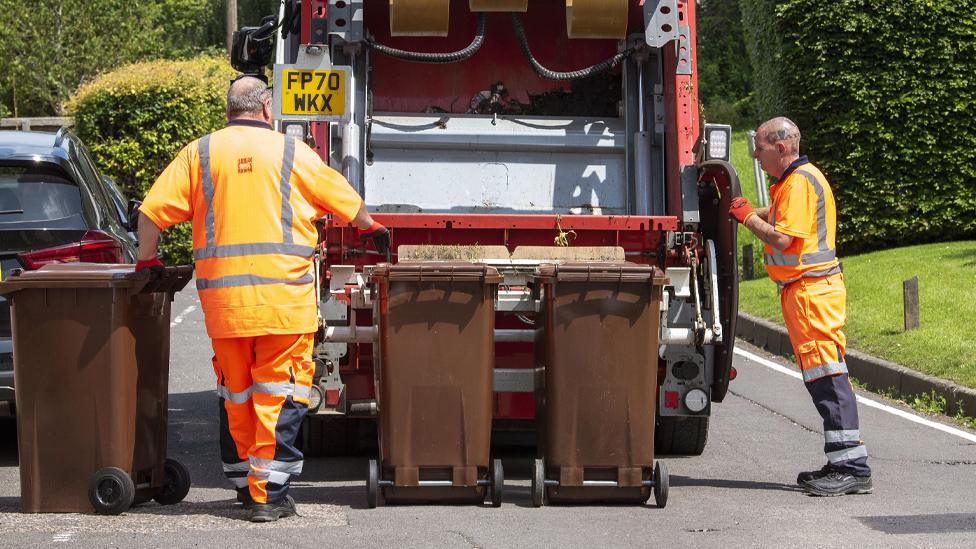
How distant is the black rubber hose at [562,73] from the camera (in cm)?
804

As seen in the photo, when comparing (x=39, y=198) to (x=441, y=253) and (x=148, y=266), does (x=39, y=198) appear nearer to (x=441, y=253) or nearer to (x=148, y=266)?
(x=148, y=266)

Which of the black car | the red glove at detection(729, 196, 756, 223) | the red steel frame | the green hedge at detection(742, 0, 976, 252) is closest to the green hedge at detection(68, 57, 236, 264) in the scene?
the green hedge at detection(742, 0, 976, 252)

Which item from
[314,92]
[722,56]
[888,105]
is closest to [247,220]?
[314,92]

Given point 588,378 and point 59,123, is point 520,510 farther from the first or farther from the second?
point 59,123

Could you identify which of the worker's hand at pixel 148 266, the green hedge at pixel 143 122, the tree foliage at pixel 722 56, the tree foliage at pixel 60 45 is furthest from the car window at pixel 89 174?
the tree foliage at pixel 722 56

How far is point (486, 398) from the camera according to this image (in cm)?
616

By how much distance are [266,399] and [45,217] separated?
2155 mm

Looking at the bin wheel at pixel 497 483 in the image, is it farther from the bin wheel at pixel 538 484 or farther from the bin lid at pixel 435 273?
the bin lid at pixel 435 273

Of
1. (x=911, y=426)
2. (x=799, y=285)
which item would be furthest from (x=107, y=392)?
(x=911, y=426)

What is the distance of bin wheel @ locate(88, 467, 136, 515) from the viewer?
589 centimetres

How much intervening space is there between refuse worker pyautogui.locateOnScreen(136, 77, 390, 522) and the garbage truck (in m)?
0.64

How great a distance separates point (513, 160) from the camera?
809 centimetres

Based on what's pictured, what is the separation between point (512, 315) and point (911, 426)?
3.28m

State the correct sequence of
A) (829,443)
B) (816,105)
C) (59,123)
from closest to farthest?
(829,443) < (816,105) < (59,123)
